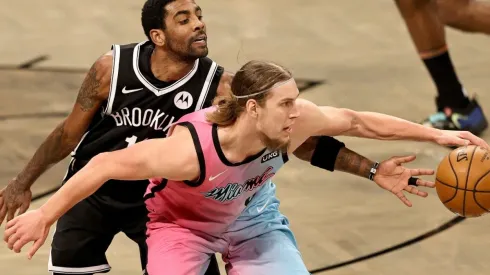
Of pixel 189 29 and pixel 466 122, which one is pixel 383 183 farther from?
Result: pixel 466 122

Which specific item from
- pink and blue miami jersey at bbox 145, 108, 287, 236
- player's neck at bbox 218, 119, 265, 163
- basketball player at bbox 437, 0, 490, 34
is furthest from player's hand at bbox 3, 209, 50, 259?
basketball player at bbox 437, 0, 490, 34

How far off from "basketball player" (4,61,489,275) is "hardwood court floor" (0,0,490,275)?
39.4 inches

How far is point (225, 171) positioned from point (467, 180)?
100cm

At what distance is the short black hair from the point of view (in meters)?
4.23

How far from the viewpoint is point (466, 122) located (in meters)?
6.73

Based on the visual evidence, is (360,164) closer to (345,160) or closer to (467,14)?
(345,160)

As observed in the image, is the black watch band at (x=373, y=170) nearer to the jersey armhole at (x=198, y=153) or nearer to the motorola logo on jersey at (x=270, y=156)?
the motorola logo on jersey at (x=270, y=156)

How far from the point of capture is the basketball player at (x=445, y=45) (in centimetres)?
663

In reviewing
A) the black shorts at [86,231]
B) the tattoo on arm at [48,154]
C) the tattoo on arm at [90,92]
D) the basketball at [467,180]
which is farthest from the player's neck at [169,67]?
the basketball at [467,180]

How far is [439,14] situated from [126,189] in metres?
3.01

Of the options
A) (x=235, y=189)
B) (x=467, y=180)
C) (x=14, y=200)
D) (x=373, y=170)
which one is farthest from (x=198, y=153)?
(x=467, y=180)

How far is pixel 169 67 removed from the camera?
424cm

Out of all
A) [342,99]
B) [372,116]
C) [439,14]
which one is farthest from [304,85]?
[372,116]

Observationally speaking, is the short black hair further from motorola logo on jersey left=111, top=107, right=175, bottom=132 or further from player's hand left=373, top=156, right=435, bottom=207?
player's hand left=373, top=156, right=435, bottom=207
